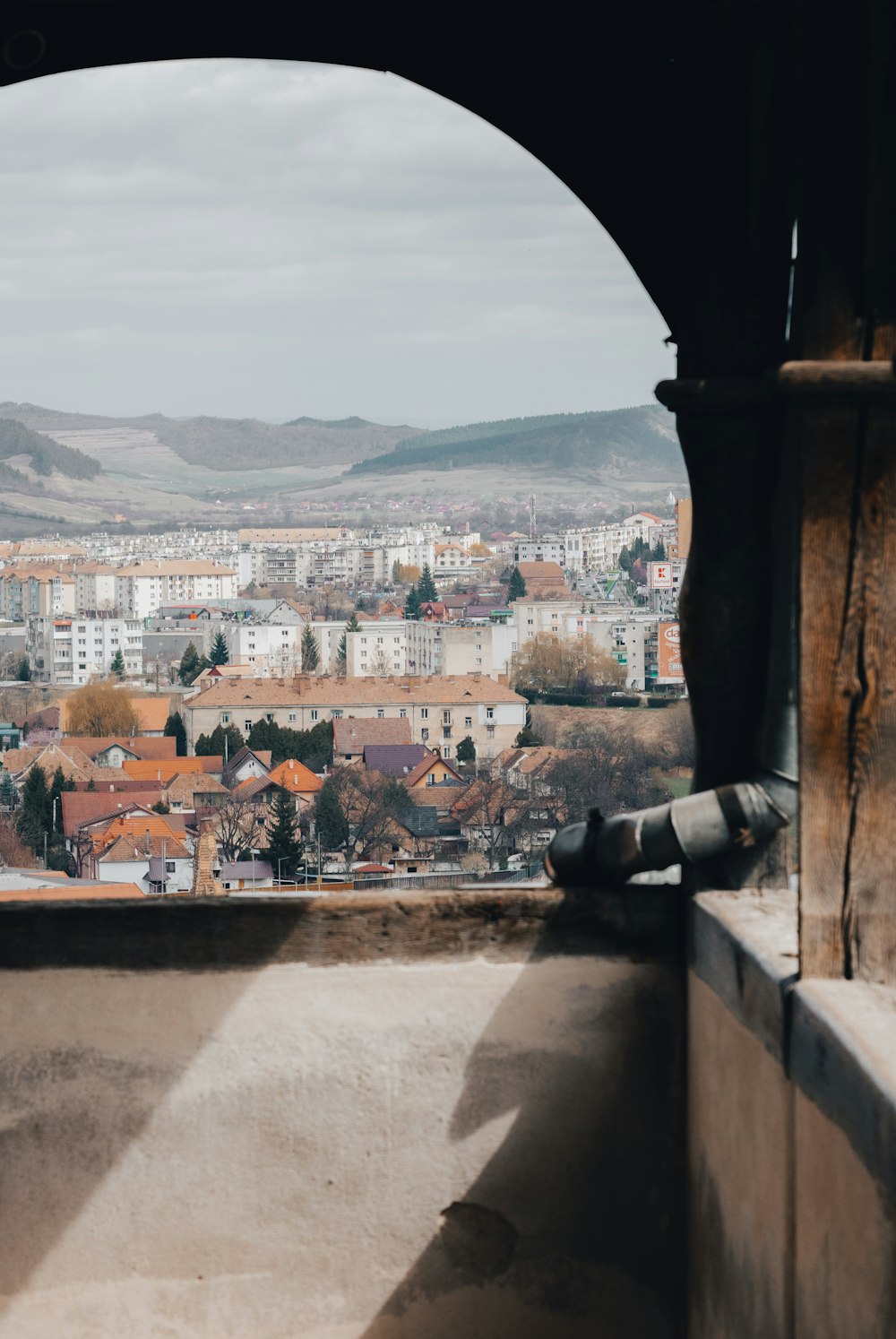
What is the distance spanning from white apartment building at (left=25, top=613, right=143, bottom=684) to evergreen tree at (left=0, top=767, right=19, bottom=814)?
2354 cm

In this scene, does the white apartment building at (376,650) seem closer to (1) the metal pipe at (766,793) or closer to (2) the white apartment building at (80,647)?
(2) the white apartment building at (80,647)

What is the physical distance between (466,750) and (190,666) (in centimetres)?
2146

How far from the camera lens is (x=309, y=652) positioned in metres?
56.4

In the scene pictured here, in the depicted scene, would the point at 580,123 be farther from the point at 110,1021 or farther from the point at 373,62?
the point at 110,1021

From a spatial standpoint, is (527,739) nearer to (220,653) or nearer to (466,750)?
(466,750)

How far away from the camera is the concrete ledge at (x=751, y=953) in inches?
66.8

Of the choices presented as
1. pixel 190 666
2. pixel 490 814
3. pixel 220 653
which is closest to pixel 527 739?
pixel 490 814

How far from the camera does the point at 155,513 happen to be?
104062 millimetres

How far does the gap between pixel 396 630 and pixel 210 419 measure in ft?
227

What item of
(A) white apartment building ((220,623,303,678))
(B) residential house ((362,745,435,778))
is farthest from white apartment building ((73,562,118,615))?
(B) residential house ((362,745,435,778))

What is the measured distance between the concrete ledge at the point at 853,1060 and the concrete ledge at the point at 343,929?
61 centimetres

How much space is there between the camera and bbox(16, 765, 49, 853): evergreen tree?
1182 inches

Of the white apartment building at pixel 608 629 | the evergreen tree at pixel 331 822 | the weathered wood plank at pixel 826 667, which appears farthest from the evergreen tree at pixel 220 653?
the weathered wood plank at pixel 826 667

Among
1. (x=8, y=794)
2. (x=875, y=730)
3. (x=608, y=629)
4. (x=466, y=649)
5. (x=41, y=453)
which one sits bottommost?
(x=8, y=794)
